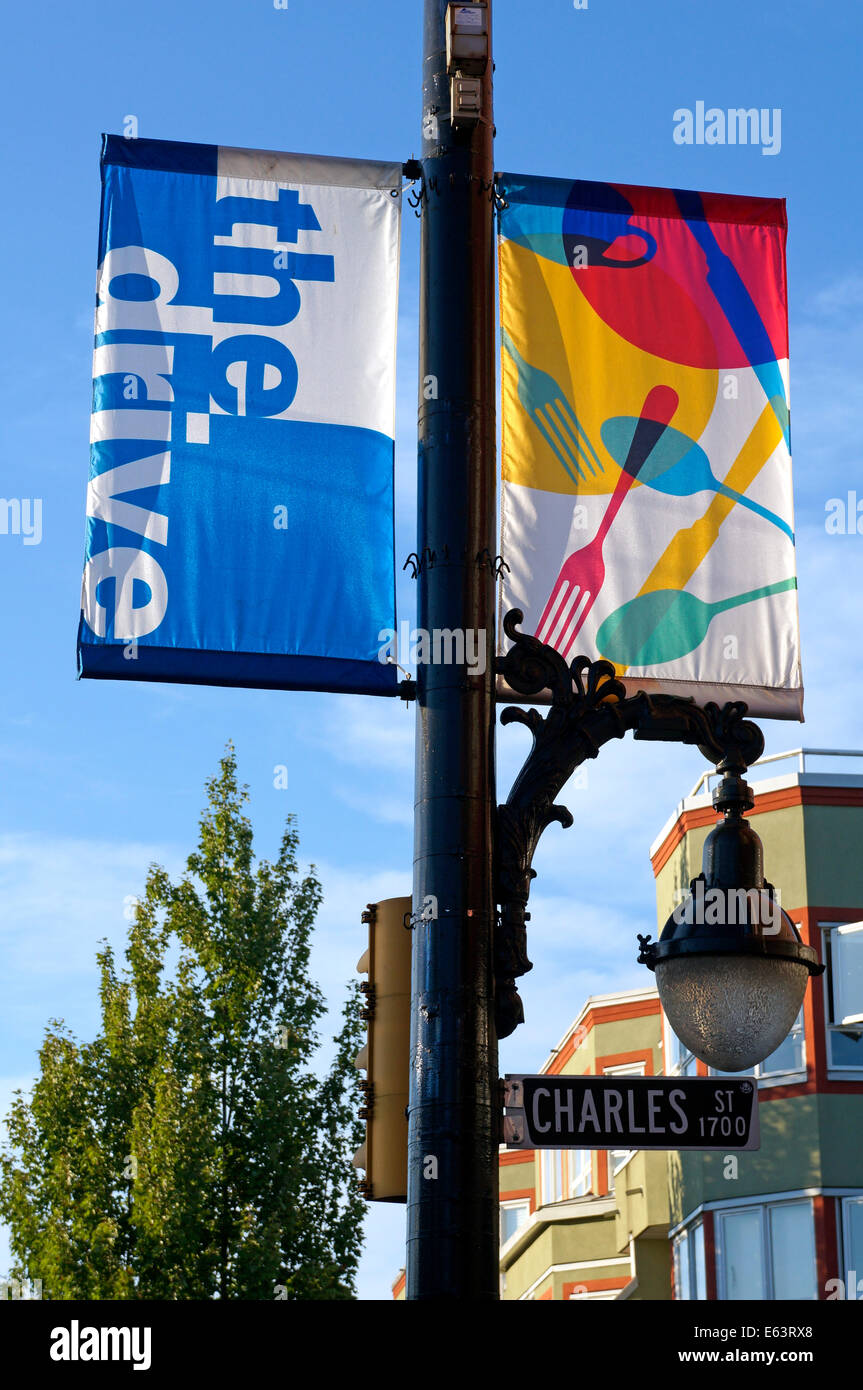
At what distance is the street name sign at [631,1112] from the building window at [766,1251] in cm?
1860

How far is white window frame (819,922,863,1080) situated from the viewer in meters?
23.9

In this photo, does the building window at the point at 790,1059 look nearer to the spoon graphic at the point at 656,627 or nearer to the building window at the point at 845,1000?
the building window at the point at 845,1000

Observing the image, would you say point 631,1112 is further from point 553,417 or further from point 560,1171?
point 560,1171

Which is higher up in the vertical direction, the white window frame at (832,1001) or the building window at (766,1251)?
the white window frame at (832,1001)

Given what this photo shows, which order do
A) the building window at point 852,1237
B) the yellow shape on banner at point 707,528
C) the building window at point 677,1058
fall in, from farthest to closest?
1. the building window at point 677,1058
2. the building window at point 852,1237
3. the yellow shape on banner at point 707,528

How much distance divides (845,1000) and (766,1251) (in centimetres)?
342

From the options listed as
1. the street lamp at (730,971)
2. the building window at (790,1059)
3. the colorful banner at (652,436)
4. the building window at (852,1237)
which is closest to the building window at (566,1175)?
the building window at (790,1059)

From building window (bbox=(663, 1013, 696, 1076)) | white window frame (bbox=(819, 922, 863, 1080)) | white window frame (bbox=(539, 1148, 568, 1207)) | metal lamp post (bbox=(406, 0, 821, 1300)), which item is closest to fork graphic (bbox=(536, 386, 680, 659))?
metal lamp post (bbox=(406, 0, 821, 1300))

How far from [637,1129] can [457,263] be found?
9.25 feet

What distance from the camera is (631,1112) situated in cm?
546

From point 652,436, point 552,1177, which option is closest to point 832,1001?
point 652,436

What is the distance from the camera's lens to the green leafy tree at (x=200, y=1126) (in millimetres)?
23641
